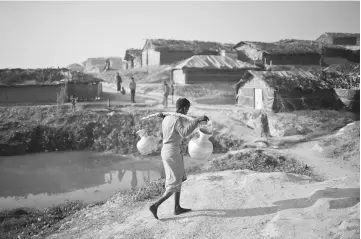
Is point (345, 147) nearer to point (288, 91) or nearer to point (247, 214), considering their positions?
point (288, 91)

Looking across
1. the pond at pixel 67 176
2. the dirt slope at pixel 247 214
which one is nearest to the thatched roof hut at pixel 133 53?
the pond at pixel 67 176

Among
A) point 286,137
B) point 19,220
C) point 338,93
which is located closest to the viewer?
point 19,220

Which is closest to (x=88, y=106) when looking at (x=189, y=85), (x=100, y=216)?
(x=189, y=85)

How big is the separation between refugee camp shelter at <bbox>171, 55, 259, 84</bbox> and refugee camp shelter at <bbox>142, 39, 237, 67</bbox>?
5025mm

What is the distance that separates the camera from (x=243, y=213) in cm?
456

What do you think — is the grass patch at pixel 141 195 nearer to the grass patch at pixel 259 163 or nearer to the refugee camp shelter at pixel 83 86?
the grass patch at pixel 259 163

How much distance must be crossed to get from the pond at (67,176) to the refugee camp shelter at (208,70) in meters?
11.4

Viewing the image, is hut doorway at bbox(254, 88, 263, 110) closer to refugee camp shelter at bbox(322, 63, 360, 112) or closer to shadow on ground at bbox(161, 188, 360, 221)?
refugee camp shelter at bbox(322, 63, 360, 112)

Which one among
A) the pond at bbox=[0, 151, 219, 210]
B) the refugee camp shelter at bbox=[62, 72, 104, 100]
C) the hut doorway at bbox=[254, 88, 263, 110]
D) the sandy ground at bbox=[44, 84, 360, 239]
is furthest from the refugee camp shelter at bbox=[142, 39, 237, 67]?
the sandy ground at bbox=[44, 84, 360, 239]

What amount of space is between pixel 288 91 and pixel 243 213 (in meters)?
12.0

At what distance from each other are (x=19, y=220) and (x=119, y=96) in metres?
14.3

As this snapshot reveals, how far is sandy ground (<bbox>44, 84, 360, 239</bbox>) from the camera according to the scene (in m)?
3.96

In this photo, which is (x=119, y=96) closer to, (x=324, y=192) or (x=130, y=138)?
(x=130, y=138)

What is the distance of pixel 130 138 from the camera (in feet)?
44.5
